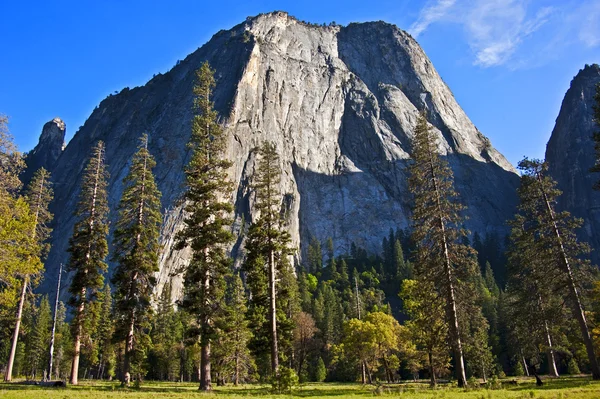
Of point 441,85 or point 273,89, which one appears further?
point 441,85

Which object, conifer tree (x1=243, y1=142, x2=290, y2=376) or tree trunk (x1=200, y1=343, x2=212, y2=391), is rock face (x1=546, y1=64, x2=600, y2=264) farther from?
tree trunk (x1=200, y1=343, x2=212, y2=391)

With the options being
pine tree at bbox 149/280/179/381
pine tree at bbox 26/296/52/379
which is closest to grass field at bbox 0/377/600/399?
pine tree at bbox 149/280/179/381

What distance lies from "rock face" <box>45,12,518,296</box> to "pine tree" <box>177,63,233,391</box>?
Answer: 87.3 m

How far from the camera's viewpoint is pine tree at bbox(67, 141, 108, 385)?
28.9m

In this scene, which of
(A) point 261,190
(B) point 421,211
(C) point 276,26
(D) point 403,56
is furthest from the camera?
(D) point 403,56

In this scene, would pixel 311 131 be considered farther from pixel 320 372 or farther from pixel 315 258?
pixel 320 372

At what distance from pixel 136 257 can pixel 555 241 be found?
84.2 ft

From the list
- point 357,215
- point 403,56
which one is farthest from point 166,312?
point 403,56

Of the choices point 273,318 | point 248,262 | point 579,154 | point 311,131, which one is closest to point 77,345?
point 248,262

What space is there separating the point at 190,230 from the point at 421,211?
13720 mm

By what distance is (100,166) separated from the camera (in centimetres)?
3325

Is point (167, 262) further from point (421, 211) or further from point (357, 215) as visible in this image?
point (421, 211)

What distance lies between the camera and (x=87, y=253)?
29.8 metres

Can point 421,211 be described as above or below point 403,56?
below
